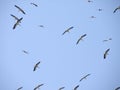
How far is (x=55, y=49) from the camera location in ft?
8.41

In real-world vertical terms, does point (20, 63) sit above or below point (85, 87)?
above

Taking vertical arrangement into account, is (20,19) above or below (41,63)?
above

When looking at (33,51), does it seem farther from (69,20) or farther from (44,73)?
(69,20)

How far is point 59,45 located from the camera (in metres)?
2.57

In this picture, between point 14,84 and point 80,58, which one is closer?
point 14,84

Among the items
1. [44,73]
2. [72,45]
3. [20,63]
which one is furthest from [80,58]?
[20,63]

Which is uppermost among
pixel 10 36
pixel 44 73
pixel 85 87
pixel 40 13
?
pixel 40 13

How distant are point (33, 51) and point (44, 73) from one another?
26cm

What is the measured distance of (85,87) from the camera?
2.58 meters

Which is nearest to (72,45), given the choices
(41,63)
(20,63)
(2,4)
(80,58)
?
(80,58)

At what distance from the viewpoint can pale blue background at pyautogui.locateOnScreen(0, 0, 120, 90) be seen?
2479mm

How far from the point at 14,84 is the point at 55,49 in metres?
0.55

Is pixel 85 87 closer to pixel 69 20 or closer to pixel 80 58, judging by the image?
pixel 80 58

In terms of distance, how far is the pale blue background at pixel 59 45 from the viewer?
97.6 inches
